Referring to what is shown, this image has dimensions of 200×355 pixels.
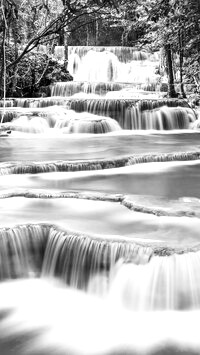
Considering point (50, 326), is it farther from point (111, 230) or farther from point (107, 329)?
point (111, 230)

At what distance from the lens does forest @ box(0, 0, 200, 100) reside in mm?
3335

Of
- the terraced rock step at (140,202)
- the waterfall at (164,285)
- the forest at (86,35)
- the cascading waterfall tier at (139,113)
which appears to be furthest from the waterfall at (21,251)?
the cascading waterfall tier at (139,113)

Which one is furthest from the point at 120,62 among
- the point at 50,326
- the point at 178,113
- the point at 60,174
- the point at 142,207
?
the point at 50,326

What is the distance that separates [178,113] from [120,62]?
13.2 m

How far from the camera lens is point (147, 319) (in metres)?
4.21

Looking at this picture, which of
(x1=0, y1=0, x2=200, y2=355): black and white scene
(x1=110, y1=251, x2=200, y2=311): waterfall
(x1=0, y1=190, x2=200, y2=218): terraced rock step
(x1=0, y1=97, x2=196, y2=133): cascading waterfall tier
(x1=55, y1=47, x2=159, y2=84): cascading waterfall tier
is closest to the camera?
(x1=0, y1=0, x2=200, y2=355): black and white scene

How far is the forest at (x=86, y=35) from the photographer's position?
333 centimetres

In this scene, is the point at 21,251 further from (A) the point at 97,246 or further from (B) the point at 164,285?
(B) the point at 164,285

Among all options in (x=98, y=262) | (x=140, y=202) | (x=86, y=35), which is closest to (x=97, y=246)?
(x=98, y=262)

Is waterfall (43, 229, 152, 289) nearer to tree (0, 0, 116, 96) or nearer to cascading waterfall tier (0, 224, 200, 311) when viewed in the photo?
cascading waterfall tier (0, 224, 200, 311)

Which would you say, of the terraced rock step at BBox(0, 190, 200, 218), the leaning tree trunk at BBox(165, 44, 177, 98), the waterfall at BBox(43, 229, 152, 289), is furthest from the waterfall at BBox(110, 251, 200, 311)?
the leaning tree trunk at BBox(165, 44, 177, 98)

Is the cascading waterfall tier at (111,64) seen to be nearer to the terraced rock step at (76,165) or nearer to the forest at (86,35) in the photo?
the forest at (86,35)

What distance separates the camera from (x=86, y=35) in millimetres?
35938

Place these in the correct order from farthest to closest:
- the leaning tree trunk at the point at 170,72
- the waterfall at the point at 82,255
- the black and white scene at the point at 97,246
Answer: the leaning tree trunk at the point at 170,72 < the waterfall at the point at 82,255 < the black and white scene at the point at 97,246
